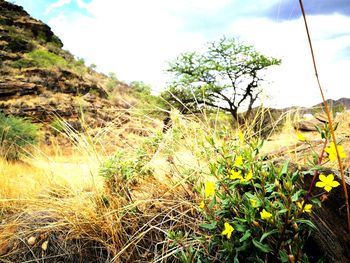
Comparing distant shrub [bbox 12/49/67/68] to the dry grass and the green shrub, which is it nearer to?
the dry grass

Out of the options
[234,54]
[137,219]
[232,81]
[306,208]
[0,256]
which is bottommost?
[0,256]

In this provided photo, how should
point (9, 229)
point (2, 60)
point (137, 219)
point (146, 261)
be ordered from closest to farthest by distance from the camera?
A: point (146, 261)
point (137, 219)
point (9, 229)
point (2, 60)

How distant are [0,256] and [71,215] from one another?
0.54 meters

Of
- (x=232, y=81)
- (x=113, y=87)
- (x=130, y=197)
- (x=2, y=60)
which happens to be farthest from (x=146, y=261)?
(x=113, y=87)

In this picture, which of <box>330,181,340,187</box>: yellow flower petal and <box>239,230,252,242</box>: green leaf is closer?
<box>330,181,340,187</box>: yellow flower petal

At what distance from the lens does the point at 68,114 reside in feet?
59.6

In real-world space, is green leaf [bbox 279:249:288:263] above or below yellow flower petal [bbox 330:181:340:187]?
below

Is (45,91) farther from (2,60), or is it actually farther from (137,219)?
(137,219)

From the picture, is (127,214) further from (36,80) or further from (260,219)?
(36,80)

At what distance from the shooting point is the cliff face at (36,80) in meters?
17.1

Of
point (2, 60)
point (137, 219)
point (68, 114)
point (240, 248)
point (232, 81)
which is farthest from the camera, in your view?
point (2, 60)

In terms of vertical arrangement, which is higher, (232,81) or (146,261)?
(232,81)

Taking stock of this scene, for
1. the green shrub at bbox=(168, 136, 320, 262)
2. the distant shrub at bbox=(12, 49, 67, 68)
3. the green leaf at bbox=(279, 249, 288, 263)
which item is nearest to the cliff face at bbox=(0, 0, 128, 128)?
the distant shrub at bbox=(12, 49, 67, 68)

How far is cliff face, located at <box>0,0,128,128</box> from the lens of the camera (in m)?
17.1
